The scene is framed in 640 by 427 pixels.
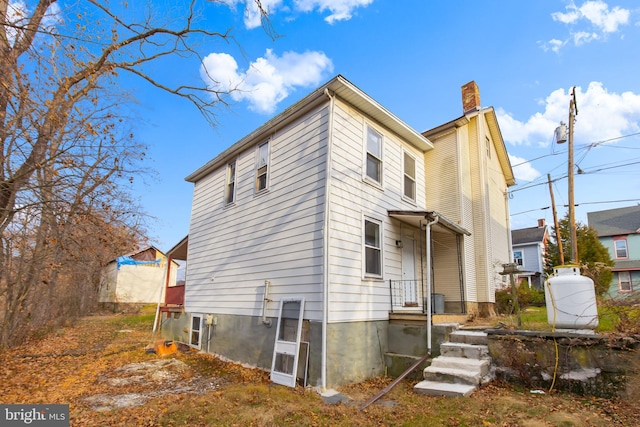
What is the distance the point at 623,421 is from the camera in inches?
182

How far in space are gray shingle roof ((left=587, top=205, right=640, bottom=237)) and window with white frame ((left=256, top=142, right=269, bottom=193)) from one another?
32200mm

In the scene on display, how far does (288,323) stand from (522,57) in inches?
369

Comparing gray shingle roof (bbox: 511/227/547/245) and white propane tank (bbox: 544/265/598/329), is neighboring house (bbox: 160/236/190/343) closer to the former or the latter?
white propane tank (bbox: 544/265/598/329)

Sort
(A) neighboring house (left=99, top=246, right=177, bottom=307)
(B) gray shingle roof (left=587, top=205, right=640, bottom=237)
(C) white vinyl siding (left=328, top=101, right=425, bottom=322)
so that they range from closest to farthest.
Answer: (C) white vinyl siding (left=328, top=101, right=425, bottom=322) < (A) neighboring house (left=99, top=246, right=177, bottom=307) < (B) gray shingle roof (left=587, top=205, right=640, bottom=237)

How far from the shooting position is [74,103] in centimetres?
609

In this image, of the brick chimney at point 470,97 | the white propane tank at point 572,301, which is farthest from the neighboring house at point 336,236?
the white propane tank at point 572,301

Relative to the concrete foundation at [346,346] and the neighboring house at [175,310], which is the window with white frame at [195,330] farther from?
the concrete foundation at [346,346]

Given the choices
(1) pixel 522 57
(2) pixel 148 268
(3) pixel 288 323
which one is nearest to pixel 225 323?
(3) pixel 288 323

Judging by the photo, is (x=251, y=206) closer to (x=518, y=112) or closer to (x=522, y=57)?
(x=522, y=57)

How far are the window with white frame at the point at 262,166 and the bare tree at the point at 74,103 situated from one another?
84.6 inches

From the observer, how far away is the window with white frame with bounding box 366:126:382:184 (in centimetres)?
899

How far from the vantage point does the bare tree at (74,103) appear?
17.0 ft

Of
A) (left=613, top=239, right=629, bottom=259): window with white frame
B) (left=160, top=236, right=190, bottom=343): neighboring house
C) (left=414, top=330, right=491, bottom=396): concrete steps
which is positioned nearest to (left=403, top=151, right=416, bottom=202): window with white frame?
(left=414, top=330, right=491, bottom=396): concrete steps

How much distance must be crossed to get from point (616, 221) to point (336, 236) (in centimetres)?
3367
